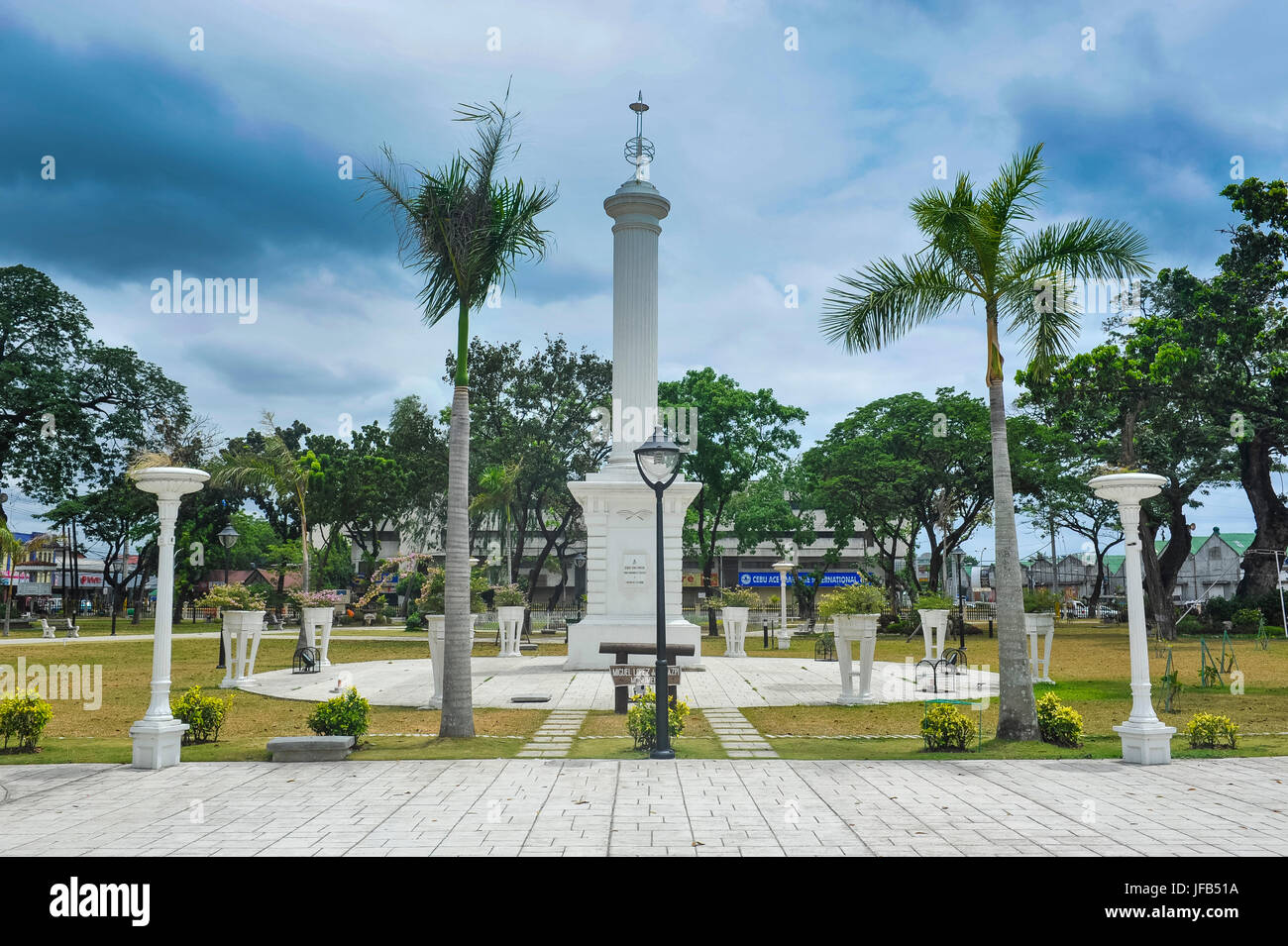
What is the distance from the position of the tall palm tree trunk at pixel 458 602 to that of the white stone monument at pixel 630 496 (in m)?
8.90

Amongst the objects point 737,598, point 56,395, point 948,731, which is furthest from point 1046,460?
point 56,395

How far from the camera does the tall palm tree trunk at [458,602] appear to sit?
10836 millimetres

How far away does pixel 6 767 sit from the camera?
30.3 ft

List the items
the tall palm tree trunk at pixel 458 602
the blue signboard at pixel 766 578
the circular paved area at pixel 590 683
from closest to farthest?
the tall palm tree trunk at pixel 458 602, the circular paved area at pixel 590 683, the blue signboard at pixel 766 578

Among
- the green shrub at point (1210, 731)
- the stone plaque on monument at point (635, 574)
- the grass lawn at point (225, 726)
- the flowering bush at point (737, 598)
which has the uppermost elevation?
the stone plaque on monument at point (635, 574)

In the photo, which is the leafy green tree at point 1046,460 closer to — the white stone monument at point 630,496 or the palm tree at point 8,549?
the white stone monument at point 630,496

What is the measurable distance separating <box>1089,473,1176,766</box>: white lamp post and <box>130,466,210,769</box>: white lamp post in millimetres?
10530

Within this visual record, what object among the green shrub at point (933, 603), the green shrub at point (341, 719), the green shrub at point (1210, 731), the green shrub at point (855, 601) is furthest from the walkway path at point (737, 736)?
the green shrub at point (933, 603)

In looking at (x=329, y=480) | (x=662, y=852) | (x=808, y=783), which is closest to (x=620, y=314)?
(x=808, y=783)

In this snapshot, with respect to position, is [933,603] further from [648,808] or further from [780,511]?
[780,511]

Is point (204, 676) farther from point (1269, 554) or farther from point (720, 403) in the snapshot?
point (1269, 554)

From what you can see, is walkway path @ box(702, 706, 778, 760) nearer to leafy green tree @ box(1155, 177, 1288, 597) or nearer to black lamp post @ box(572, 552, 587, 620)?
leafy green tree @ box(1155, 177, 1288, 597)

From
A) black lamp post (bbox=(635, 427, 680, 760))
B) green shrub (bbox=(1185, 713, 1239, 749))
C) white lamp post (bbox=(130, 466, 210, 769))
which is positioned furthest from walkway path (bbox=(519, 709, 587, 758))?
green shrub (bbox=(1185, 713, 1239, 749))

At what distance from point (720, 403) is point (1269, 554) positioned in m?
24.1
